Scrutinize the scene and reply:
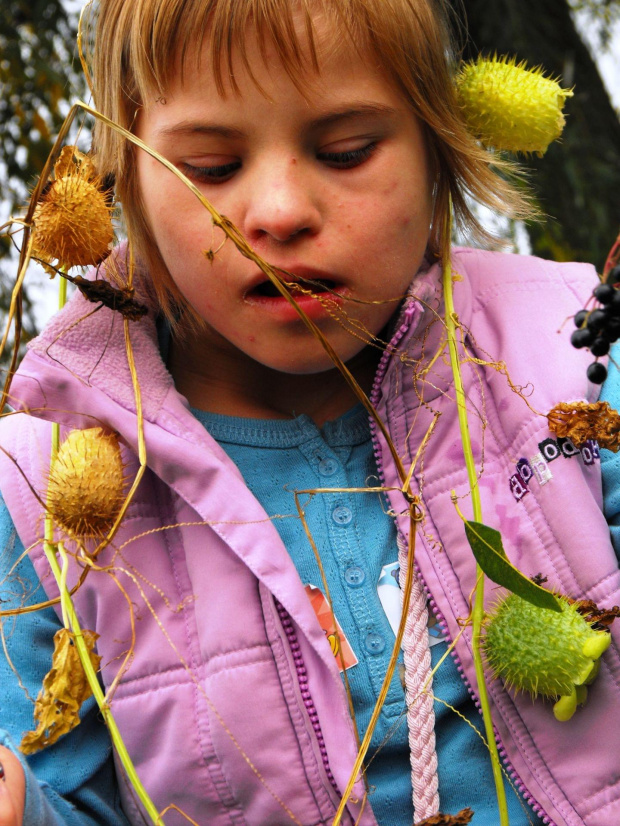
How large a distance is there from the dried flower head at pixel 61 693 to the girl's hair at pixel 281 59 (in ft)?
1.51

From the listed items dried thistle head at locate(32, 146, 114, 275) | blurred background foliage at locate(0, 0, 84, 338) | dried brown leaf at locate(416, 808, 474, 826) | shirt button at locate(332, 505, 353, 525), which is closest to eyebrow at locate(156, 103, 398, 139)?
dried thistle head at locate(32, 146, 114, 275)

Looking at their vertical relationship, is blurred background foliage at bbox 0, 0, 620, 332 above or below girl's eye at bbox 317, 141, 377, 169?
above

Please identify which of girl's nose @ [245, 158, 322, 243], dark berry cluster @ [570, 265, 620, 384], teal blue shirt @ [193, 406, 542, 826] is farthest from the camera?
teal blue shirt @ [193, 406, 542, 826]

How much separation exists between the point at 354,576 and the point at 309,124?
20.0 inches

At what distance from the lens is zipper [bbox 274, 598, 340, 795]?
1.00 meters

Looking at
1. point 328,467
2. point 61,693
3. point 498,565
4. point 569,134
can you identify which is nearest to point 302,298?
point 328,467

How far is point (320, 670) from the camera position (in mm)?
1006

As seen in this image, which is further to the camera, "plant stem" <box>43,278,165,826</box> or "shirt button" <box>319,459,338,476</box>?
"shirt button" <box>319,459,338,476</box>

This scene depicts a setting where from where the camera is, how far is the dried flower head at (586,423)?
984 mm

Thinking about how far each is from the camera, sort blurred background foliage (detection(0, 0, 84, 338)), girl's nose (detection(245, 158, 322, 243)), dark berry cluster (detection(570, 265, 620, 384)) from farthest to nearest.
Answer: blurred background foliage (detection(0, 0, 84, 338)) → girl's nose (detection(245, 158, 322, 243)) → dark berry cluster (detection(570, 265, 620, 384))

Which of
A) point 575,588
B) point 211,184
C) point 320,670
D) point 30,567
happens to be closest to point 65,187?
point 211,184

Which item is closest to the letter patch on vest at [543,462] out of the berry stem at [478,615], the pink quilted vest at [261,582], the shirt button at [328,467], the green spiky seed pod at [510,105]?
the pink quilted vest at [261,582]

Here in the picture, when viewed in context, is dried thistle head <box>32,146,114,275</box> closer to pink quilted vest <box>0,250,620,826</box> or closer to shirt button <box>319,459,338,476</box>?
pink quilted vest <box>0,250,620,826</box>

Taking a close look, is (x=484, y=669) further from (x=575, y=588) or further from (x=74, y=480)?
(x=74, y=480)
